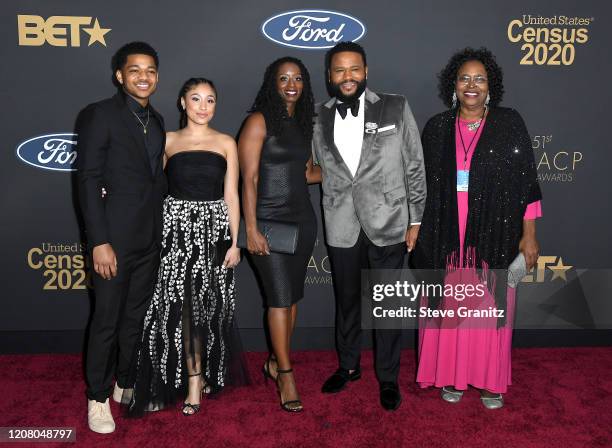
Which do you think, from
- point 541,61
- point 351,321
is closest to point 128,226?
point 351,321

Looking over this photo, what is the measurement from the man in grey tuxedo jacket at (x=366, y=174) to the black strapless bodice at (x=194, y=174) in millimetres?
623

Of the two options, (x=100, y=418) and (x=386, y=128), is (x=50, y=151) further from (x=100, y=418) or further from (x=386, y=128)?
(x=386, y=128)

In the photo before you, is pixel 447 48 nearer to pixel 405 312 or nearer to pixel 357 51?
pixel 357 51

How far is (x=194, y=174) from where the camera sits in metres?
2.78

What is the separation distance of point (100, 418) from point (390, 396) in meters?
1.57

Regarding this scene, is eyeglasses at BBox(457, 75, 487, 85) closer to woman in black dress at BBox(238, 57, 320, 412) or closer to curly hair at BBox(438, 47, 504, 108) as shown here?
curly hair at BBox(438, 47, 504, 108)

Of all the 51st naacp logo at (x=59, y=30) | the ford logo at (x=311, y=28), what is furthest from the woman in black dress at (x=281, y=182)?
the 51st naacp logo at (x=59, y=30)

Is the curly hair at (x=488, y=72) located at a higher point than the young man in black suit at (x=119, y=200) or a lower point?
higher

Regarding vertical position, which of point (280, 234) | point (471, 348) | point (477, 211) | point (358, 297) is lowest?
point (471, 348)

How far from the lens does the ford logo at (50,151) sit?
12.1 feet

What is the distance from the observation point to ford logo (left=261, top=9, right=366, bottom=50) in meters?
3.65

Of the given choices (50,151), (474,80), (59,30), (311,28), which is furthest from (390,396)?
(59,30)

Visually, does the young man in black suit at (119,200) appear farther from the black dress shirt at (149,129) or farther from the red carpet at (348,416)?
the red carpet at (348,416)

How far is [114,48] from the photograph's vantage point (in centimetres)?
361
